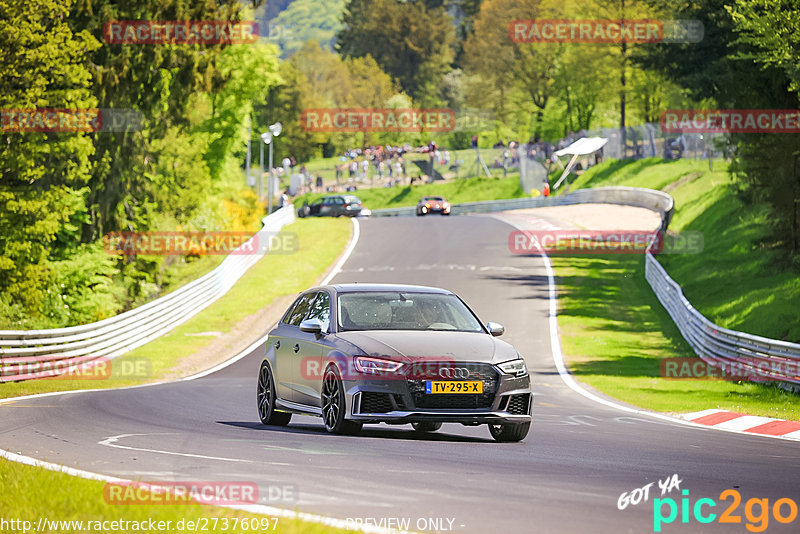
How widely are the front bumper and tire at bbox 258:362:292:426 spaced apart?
247 centimetres

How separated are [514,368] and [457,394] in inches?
28.0

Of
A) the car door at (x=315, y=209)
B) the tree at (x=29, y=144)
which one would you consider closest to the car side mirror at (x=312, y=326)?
the tree at (x=29, y=144)

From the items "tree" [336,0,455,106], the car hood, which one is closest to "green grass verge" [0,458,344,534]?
the car hood

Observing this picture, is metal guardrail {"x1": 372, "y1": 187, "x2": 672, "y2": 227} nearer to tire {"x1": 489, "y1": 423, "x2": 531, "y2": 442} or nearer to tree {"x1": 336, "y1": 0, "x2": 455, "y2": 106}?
tire {"x1": 489, "y1": 423, "x2": 531, "y2": 442}

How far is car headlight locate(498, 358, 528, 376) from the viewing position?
41.3 feet

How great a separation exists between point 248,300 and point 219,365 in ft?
44.8

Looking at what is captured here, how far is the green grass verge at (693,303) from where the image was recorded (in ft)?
76.6

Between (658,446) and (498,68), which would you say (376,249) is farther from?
(498,68)

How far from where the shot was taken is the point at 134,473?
9891 millimetres

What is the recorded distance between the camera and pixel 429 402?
12.3 m

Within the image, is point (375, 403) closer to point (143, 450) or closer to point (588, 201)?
point (143, 450)

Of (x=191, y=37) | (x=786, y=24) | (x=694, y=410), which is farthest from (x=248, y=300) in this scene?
(x=694, y=410)

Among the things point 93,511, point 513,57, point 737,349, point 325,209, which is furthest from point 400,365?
point 513,57

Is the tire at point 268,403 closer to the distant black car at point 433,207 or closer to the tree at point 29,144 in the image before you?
the tree at point 29,144
